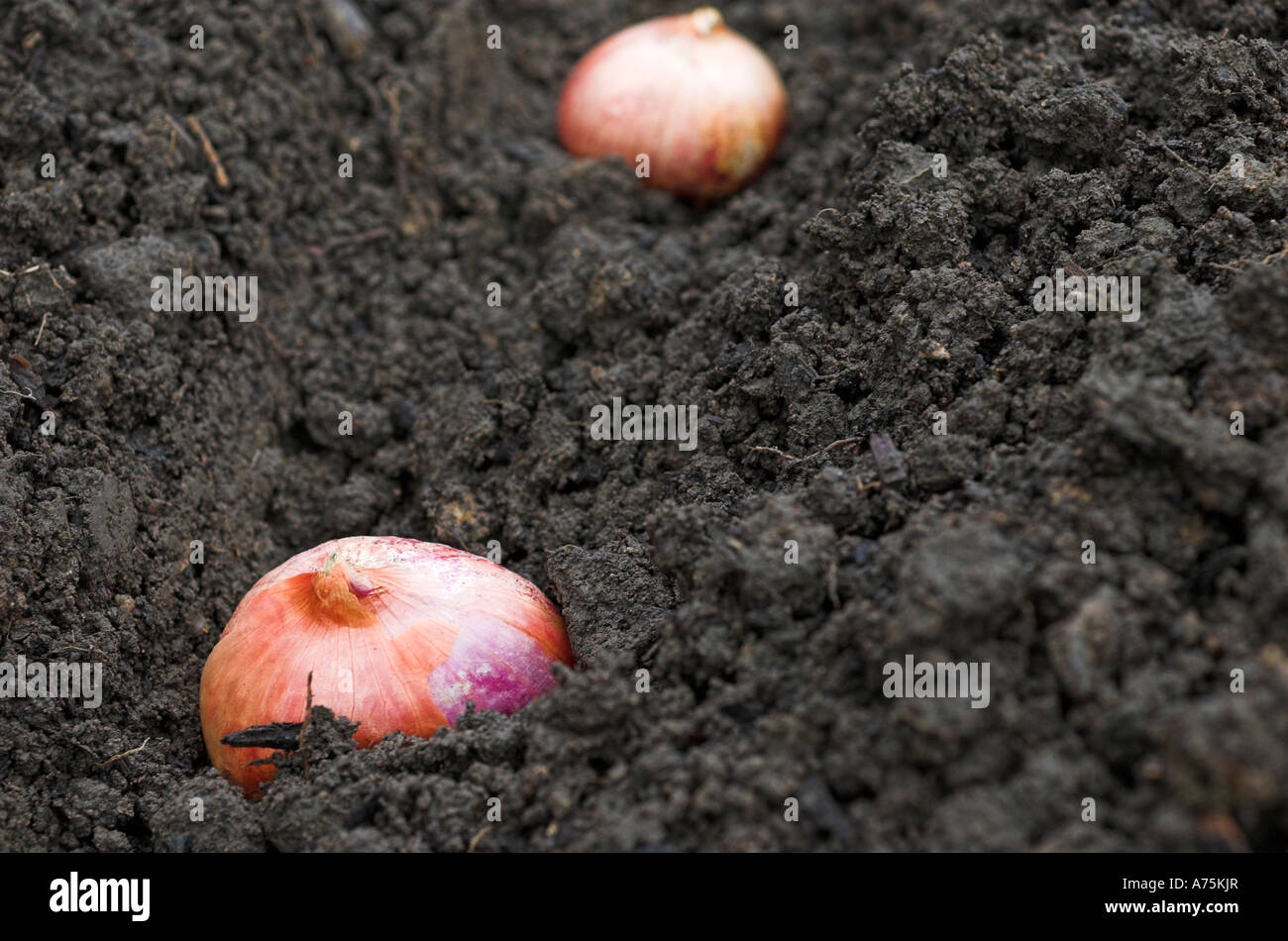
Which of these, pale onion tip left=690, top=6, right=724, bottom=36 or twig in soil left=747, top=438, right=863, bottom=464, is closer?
twig in soil left=747, top=438, right=863, bottom=464

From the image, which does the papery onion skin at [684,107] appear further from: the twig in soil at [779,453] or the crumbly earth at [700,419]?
the twig in soil at [779,453]

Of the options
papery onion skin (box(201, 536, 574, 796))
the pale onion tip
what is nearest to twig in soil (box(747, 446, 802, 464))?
papery onion skin (box(201, 536, 574, 796))

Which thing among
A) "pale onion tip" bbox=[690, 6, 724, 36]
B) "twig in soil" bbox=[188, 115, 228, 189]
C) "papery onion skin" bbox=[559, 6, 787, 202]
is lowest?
"twig in soil" bbox=[188, 115, 228, 189]

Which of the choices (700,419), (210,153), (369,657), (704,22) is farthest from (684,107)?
(369,657)

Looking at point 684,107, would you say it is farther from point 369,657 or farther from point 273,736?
point 273,736

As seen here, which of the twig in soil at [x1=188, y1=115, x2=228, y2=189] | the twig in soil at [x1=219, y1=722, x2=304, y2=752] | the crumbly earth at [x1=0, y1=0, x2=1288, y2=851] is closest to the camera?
the crumbly earth at [x1=0, y1=0, x2=1288, y2=851]

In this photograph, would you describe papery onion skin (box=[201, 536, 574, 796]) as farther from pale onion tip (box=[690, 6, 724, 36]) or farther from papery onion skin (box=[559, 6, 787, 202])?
pale onion tip (box=[690, 6, 724, 36])
